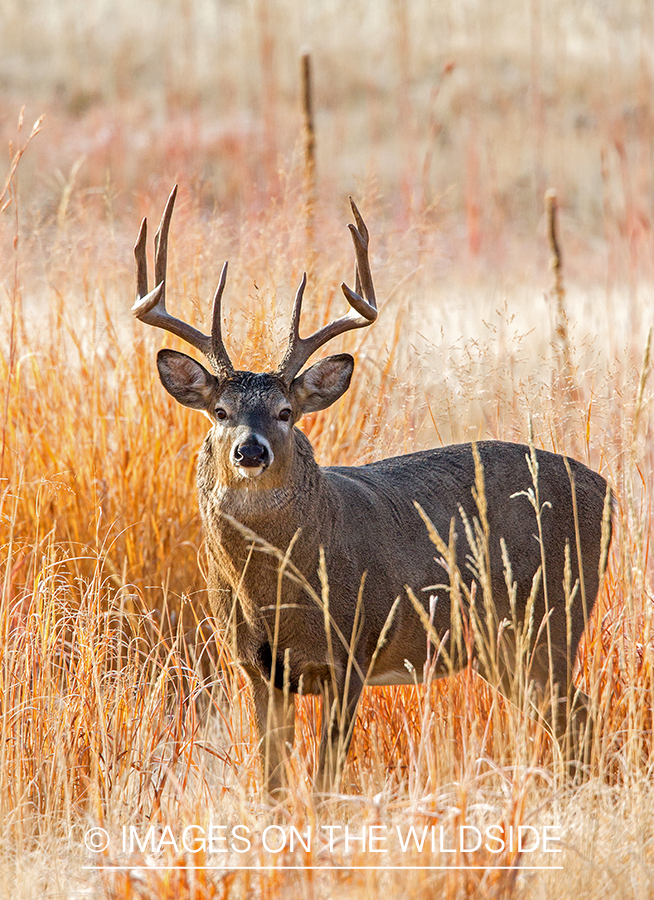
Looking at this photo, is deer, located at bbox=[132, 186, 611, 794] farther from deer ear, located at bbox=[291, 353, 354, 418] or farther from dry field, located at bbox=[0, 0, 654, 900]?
dry field, located at bbox=[0, 0, 654, 900]

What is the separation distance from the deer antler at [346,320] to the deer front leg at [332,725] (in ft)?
3.51

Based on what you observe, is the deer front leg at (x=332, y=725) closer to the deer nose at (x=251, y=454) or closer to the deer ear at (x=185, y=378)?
the deer nose at (x=251, y=454)

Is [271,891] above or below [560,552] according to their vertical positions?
below

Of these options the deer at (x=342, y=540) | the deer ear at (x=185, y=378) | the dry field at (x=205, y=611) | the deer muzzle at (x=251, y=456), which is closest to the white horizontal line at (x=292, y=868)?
the dry field at (x=205, y=611)

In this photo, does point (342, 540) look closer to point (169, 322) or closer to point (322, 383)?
point (322, 383)

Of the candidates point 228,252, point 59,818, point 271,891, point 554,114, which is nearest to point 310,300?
point 228,252

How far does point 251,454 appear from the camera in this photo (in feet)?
→ 11.7

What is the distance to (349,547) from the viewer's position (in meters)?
3.86

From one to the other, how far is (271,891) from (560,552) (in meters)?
1.86

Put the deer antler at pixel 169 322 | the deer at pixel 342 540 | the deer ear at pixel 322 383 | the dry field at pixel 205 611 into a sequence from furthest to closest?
the deer ear at pixel 322 383
the deer antler at pixel 169 322
the deer at pixel 342 540
the dry field at pixel 205 611

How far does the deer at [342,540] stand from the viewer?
12.0ft

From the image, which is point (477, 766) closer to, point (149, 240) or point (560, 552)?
point (560, 552)

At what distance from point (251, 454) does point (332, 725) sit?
2.77 feet

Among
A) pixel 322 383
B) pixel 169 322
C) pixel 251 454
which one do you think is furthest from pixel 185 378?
pixel 251 454
